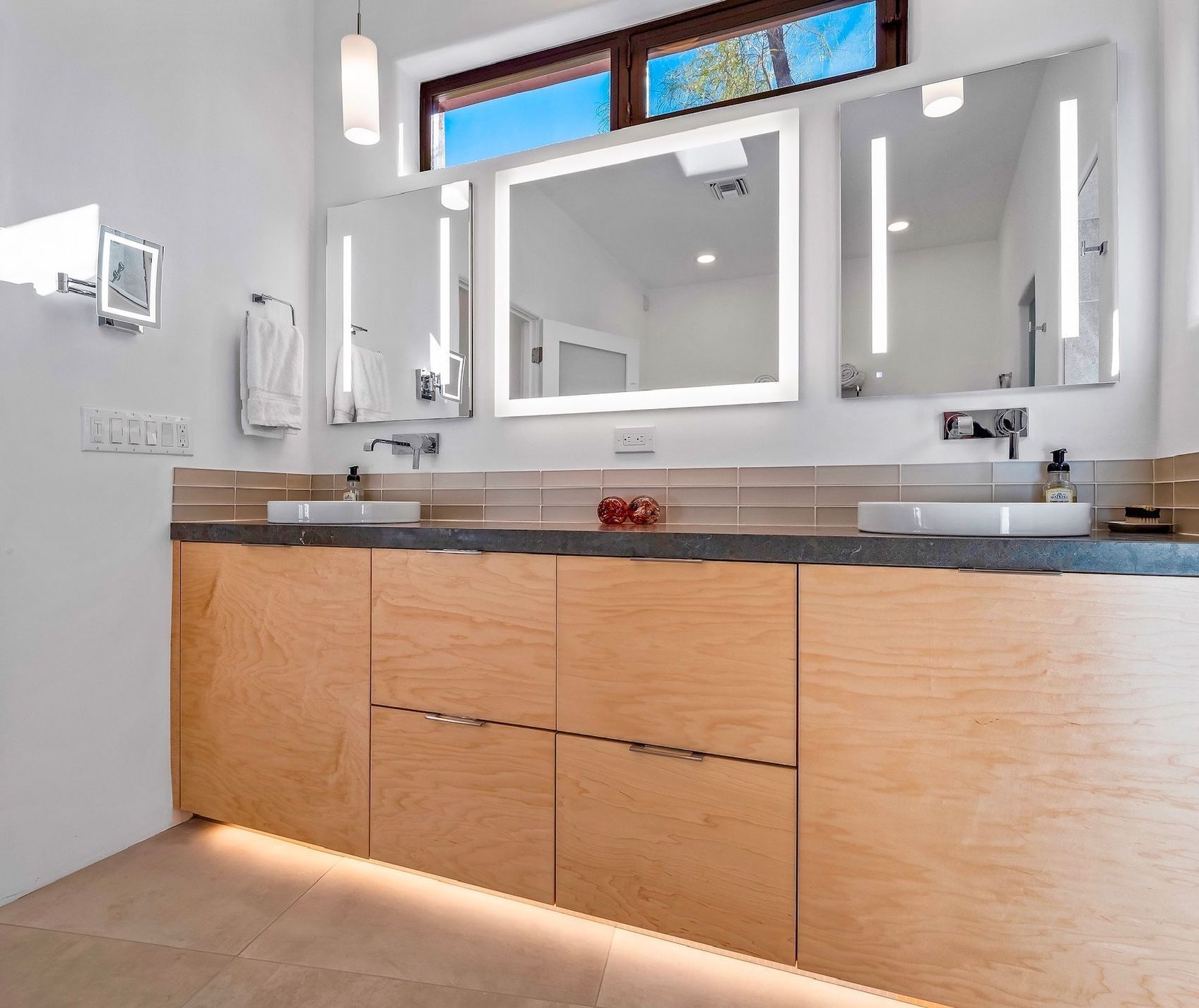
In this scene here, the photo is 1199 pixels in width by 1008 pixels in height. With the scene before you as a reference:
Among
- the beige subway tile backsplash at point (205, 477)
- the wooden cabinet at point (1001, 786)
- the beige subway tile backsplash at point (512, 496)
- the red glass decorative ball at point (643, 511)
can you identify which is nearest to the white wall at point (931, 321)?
the red glass decorative ball at point (643, 511)

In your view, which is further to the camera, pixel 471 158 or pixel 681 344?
pixel 471 158

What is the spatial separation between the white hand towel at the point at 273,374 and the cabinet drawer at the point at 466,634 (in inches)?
33.7

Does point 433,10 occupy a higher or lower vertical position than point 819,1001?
higher

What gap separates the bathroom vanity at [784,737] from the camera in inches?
39.2

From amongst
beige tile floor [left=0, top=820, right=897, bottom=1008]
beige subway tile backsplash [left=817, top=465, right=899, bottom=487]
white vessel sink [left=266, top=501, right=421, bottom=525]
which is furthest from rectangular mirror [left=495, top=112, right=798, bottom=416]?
beige tile floor [left=0, top=820, right=897, bottom=1008]

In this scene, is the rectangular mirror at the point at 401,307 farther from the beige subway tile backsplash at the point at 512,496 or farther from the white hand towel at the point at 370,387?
the beige subway tile backsplash at the point at 512,496

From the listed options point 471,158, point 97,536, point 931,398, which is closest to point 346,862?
point 97,536

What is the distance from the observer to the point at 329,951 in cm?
134

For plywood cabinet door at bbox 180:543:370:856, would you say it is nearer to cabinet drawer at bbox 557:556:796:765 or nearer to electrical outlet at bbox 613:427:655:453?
cabinet drawer at bbox 557:556:796:765

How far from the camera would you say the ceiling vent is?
5.91ft

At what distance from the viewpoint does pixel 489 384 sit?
210 cm

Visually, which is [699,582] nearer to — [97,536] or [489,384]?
[489,384]

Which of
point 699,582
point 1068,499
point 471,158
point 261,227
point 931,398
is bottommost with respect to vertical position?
point 699,582

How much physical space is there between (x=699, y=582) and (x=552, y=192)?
1420 mm
